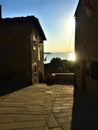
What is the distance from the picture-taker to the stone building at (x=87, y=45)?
42.9 ft

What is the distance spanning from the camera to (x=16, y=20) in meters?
19.2

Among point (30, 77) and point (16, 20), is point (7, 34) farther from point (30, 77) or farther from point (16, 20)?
point (30, 77)

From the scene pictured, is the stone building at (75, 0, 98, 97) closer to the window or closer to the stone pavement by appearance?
the window

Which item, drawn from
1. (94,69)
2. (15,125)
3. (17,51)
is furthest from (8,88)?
(15,125)

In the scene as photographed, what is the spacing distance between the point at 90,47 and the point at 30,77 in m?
7.22

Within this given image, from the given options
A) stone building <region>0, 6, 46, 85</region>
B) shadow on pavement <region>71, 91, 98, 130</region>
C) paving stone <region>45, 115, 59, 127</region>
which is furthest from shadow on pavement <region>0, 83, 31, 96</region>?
paving stone <region>45, 115, 59, 127</region>

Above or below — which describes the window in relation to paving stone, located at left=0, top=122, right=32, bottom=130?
above

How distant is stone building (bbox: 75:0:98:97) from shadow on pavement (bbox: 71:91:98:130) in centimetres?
153

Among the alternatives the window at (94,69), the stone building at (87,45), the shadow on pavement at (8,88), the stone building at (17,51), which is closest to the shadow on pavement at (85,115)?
the stone building at (87,45)

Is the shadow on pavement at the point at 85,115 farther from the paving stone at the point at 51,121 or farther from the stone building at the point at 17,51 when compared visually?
the stone building at the point at 17,51

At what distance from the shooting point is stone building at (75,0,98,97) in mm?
13080

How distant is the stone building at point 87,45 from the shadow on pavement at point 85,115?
153cm

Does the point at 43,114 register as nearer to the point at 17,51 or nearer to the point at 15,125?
the point at 15,125

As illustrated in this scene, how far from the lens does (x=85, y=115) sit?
30.8ft
